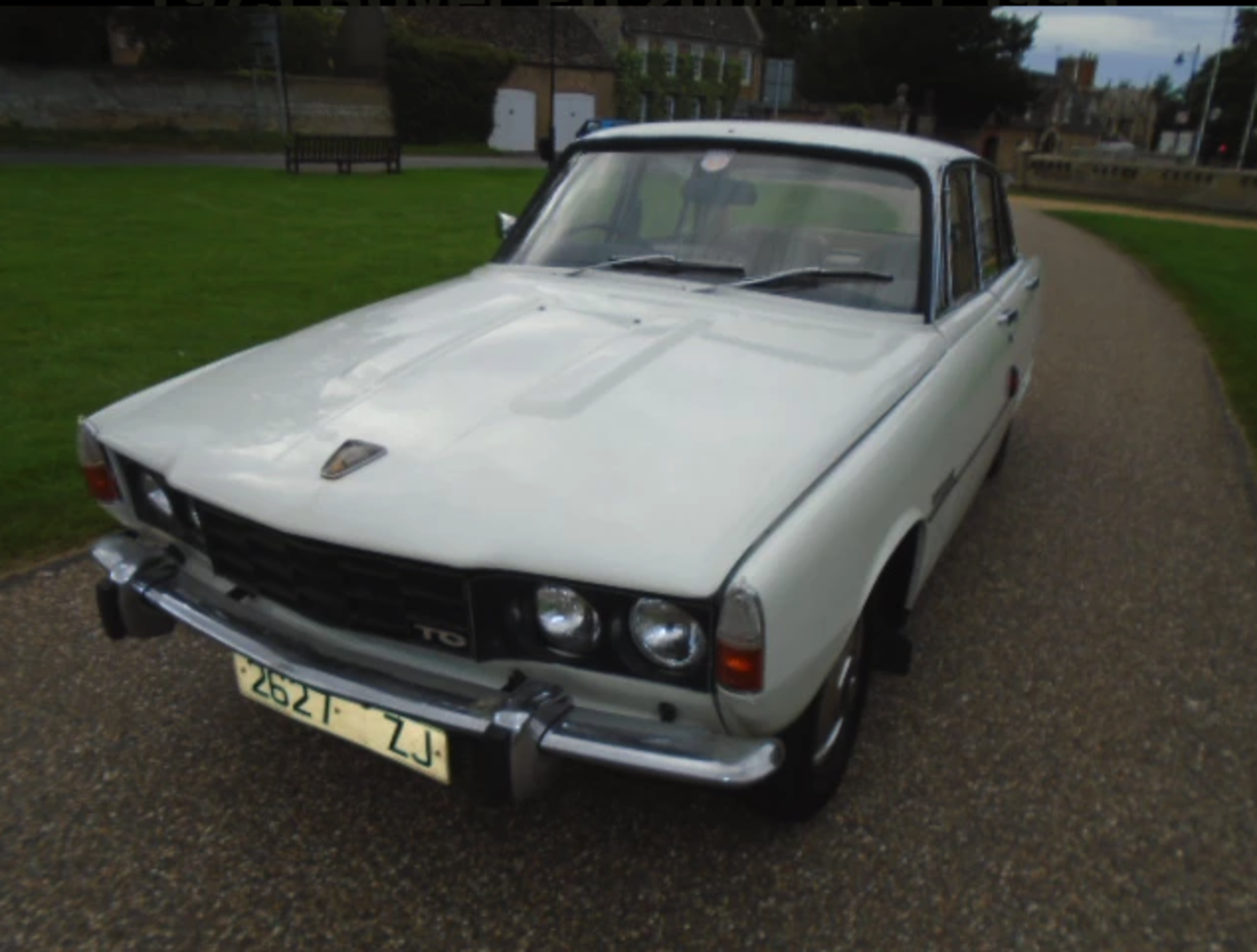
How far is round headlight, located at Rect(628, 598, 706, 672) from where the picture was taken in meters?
1.86

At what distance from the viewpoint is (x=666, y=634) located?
6.16 ft

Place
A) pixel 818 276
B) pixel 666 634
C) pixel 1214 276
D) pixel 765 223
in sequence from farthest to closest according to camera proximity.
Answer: pixel 1214 276, pixel 765 223, pixel 818 276, pixel 666 634

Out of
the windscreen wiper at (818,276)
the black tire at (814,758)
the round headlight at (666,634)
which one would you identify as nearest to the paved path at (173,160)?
the windscreen wiper at (818,276)

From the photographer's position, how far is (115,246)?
1030 cm

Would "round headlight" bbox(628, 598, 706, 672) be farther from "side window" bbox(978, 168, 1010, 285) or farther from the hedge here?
the hedge

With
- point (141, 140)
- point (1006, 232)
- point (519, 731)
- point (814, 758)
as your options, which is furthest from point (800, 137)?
point (141, 140)

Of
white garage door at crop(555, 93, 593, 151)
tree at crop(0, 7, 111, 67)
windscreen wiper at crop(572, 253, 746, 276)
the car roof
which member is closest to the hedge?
white garage door at crop(555, 93, 593, 151)

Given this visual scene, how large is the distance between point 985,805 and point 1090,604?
4.73 ft

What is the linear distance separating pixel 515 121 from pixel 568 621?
4266 cm

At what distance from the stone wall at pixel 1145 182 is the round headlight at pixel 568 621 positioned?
2941 cm

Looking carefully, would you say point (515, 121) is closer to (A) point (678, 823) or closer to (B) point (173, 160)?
(B) point (173, 160)

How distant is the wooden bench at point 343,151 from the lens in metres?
20.4

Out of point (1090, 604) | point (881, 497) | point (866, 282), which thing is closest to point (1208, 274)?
point (1090, 604)

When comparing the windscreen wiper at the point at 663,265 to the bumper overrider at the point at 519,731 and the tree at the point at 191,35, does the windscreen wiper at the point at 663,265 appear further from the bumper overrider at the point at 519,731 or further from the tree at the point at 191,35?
the tree at the point at 191,35
